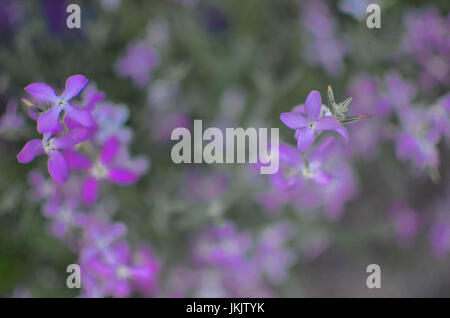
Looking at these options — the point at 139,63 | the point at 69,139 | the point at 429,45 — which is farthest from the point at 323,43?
the point at 69,139

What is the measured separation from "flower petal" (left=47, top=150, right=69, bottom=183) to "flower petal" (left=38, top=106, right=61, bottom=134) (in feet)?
0.30

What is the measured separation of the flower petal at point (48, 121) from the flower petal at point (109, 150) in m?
0.26

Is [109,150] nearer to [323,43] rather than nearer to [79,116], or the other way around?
[79,116]

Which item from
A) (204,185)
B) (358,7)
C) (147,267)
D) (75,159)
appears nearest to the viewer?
(75,159)

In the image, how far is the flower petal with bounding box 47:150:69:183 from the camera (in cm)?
96

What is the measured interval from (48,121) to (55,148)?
0.33 ft

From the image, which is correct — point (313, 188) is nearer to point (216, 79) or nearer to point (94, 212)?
point (216, 79)

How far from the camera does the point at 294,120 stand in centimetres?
91

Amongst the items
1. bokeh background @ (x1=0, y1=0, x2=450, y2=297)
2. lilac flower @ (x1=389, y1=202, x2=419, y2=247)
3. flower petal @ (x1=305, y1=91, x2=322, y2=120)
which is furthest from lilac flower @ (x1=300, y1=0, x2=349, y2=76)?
flower petal @ (x1=305, y1=91, x2=322, y2=120)

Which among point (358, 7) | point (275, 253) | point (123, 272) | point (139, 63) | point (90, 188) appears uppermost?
point (358, 7)

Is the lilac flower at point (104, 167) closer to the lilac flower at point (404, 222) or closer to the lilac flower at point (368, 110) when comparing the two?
the lilac flower at point (368, 110)

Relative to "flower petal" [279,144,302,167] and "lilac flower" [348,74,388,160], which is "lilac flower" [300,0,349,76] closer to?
"lilac flower" [348,74,388,160]

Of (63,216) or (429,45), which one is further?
(429,45)

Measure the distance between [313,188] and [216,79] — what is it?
0.62 m
